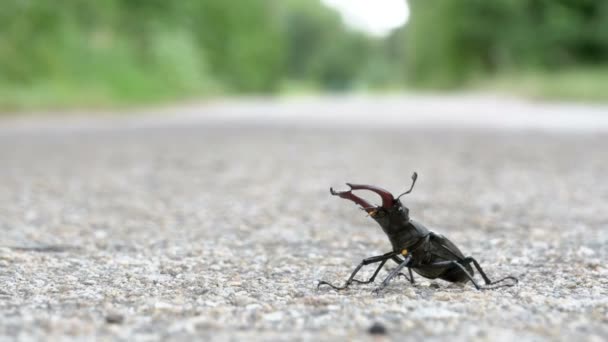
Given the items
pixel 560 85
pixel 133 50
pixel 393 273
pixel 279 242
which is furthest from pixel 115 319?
pixel 560 85

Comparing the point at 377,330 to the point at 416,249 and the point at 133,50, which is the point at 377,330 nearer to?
the point at 416,249

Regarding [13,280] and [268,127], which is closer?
[13,280]

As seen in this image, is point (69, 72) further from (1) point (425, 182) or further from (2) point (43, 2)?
(1) point (425, 182)

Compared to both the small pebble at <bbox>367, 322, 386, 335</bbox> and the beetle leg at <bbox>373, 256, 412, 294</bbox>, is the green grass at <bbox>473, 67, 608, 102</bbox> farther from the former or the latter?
the small pebble at <bbox>367, 322, 386, 335</bbox>

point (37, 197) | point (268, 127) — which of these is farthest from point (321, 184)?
point (268, 127)

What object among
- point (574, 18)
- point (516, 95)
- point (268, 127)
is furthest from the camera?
point (574, 18)
